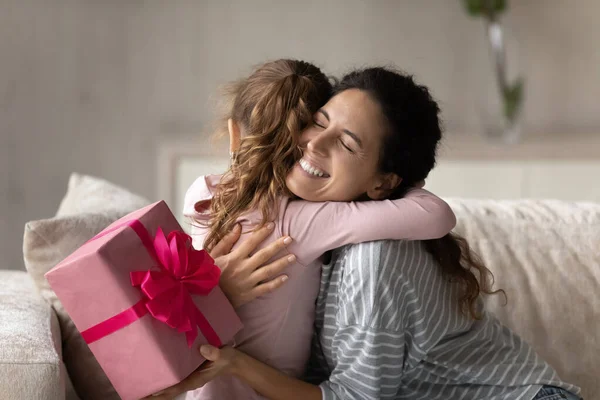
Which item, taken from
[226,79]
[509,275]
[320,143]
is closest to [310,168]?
[320,143]

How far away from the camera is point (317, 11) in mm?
3334

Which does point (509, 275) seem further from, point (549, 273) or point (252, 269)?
point (252, 269)

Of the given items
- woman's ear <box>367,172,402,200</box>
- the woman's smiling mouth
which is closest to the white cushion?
woman's ear <box>367,172,402,200</box>

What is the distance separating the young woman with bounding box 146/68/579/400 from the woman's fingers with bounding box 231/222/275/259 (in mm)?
52

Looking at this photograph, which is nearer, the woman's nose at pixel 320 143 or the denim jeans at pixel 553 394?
the woman's nose at pixel 320 143

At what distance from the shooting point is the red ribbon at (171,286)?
113cm

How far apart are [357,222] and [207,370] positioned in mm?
321

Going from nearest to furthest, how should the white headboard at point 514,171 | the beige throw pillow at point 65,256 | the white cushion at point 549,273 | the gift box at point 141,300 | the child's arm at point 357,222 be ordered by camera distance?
the gift box at point 141,300 < the child's arm at point 357,222 < the beige throw pillow at point 65,256 < the white cushion at point 549,273 < the white headboard at point 514,171

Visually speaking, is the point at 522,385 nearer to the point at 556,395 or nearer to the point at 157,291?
the point at 556,395

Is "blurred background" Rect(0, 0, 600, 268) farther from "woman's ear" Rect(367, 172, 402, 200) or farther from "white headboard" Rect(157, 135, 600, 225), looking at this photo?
"woman's ear" Rect(367, 172, 402, 200)

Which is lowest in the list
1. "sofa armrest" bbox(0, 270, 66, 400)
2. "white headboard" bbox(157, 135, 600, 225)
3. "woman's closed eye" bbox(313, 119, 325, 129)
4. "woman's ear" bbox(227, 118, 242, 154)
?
"white headboard" bbox(157, 135, 600, 225)

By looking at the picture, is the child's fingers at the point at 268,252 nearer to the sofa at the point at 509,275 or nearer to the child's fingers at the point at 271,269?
the child's fingers at the point at 271,269

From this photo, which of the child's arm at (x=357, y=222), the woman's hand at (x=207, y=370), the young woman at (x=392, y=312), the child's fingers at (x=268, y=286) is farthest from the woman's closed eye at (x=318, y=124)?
the woman's hand at (x=207, y=370)

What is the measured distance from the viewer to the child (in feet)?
4.17
